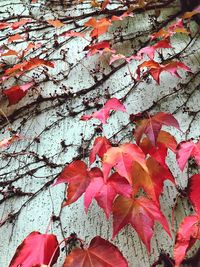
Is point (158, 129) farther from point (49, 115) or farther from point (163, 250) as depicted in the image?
point (49, 115)

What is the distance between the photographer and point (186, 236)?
38.6 inches

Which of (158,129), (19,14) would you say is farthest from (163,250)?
(19,14)

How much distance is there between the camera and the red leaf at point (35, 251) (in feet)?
3.30

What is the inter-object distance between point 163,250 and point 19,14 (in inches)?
81.7

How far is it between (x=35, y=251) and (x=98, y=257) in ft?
0.68

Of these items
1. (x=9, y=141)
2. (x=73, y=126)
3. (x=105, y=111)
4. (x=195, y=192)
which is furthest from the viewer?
(x=73, y=126)

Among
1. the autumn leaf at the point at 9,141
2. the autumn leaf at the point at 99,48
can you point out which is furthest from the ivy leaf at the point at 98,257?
the autumn leaf at the point at 99,48

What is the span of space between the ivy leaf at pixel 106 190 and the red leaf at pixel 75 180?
4cm

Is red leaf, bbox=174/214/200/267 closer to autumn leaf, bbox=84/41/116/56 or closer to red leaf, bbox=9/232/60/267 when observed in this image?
red leaf, bbox=9/232/60/267

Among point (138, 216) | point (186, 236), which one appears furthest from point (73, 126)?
point (186, 236)

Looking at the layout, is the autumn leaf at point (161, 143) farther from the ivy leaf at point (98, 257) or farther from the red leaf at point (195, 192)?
the ivy leaf at point (98, 257)

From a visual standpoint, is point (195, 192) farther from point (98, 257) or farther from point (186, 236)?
point (98, 257)

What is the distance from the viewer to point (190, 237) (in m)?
0.98

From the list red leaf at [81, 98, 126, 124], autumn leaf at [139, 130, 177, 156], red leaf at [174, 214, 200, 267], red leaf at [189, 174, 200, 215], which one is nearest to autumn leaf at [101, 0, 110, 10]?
red leaf at [81, 98, 126, 124]
